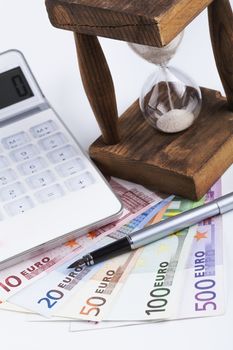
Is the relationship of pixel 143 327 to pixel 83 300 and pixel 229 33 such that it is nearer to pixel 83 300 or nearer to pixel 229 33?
pixel 83 300

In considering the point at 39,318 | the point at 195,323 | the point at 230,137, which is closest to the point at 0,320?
the point at 39,318

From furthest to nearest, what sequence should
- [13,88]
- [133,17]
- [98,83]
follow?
[13,88] < [98,83] < [133,17]

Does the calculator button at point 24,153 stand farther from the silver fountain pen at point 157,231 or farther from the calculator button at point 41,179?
the silver fountain pen at point 157,231

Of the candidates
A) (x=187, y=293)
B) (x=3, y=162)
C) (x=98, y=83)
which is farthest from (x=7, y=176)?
(x=187, y=293)

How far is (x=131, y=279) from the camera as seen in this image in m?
0.80

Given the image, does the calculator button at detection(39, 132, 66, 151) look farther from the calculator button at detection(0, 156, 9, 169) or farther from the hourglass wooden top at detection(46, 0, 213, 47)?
the hourglass wooden top at detection(46, 0, 213, 47)

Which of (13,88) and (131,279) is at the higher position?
(13,88)

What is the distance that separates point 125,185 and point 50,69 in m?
0.22

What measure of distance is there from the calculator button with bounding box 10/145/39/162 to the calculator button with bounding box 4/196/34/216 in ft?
0.19

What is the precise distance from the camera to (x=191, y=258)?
80 centimetres

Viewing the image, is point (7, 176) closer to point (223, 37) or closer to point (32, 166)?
point (32, 166)

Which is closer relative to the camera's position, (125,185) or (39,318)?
A: (39,318)

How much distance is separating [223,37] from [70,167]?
0.63 ft

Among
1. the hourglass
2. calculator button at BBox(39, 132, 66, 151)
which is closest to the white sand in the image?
the hourglass
